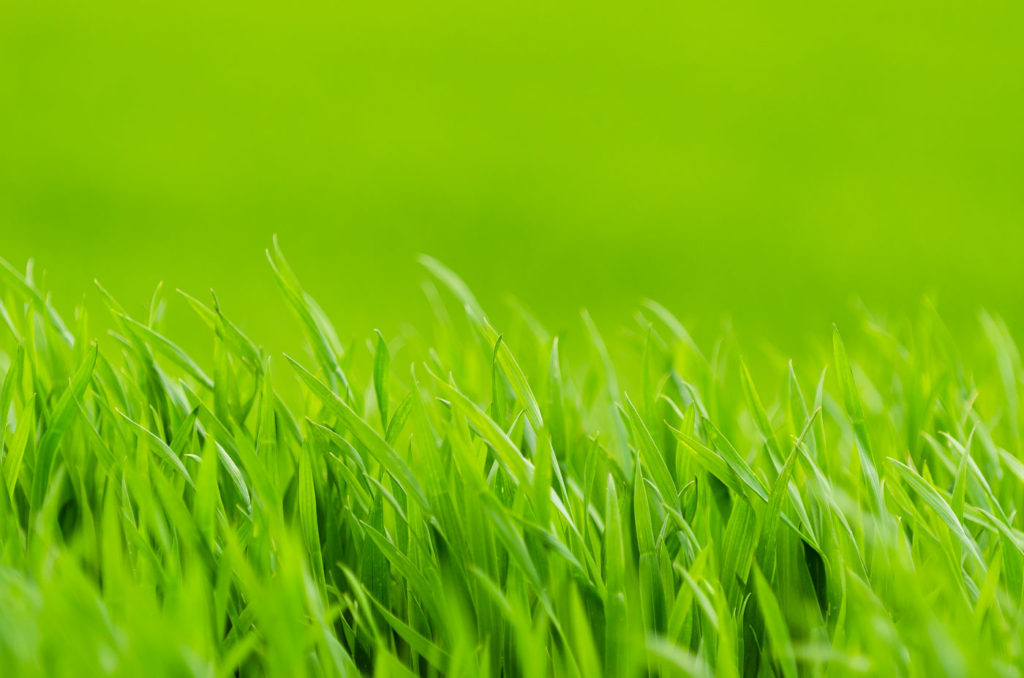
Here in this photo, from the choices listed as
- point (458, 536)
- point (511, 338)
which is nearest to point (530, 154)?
point (511, 338)

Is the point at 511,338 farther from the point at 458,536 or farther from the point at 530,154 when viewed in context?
the point at 530,154

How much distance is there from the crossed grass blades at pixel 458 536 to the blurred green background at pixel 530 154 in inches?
76.6

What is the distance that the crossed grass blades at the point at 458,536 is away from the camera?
0.65 metres

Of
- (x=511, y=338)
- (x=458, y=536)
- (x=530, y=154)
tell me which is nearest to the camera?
(x=458, y=536)

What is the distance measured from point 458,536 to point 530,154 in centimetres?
358

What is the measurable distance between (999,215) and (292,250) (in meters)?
2.62

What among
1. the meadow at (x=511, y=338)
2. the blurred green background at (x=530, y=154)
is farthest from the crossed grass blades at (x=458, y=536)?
the blurred green background at (x=530, y=154)

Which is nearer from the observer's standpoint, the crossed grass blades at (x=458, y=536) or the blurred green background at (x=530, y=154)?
the crossed grass blades at (x=458, y=536)

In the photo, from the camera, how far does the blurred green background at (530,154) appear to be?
3592mm

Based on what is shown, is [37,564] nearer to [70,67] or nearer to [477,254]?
[477,254]

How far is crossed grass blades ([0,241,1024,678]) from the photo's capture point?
2.15ft

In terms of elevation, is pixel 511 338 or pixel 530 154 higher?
pixel 530 154

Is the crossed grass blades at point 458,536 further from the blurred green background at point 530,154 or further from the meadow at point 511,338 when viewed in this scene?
the blurred green background at point 530,154

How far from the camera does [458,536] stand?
809mm
